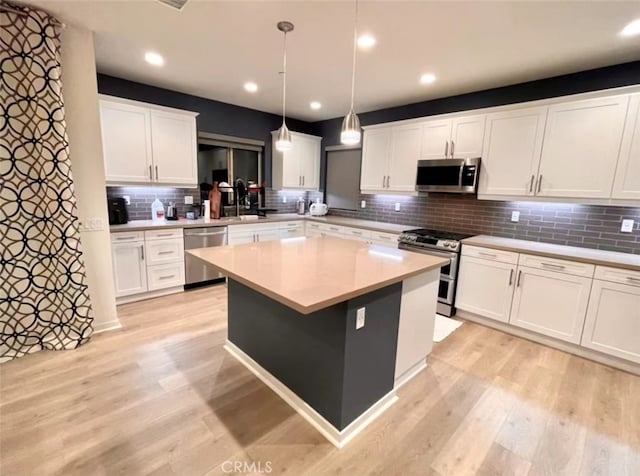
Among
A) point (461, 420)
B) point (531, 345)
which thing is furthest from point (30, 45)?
point (531, 345)

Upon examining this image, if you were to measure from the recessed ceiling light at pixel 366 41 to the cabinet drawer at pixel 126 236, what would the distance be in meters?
3.14

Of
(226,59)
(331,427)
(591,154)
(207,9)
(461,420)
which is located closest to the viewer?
(331,427)

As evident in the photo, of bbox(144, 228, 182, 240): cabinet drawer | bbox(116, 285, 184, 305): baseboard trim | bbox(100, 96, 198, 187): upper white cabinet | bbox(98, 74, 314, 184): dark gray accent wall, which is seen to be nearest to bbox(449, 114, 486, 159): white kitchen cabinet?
bbox(98, 74, 314, 184): dark gray accent wall

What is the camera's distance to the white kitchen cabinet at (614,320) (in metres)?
2.50

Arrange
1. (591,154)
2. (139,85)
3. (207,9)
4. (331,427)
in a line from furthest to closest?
(139,85) → (591,154) → (207,9) → (331,427)

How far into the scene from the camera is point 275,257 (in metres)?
2.19

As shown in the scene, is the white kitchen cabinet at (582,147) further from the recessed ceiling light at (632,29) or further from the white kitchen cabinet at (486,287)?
the white kitchen cabinet at (486,287)

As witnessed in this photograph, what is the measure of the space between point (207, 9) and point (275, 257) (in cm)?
187

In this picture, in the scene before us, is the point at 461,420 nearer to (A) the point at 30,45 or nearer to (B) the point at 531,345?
(B) the point at 531,345

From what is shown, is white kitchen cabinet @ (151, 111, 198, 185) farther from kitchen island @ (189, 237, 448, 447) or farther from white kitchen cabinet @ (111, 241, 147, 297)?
kitchen island @ (189, 237, 448, 447)

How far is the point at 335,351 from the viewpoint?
5.66 ft

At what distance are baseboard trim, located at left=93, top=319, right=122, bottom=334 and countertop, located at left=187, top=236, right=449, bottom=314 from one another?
160 centimetres

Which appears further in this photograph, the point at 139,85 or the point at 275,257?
the point at 139,85

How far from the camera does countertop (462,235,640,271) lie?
8.42ft
